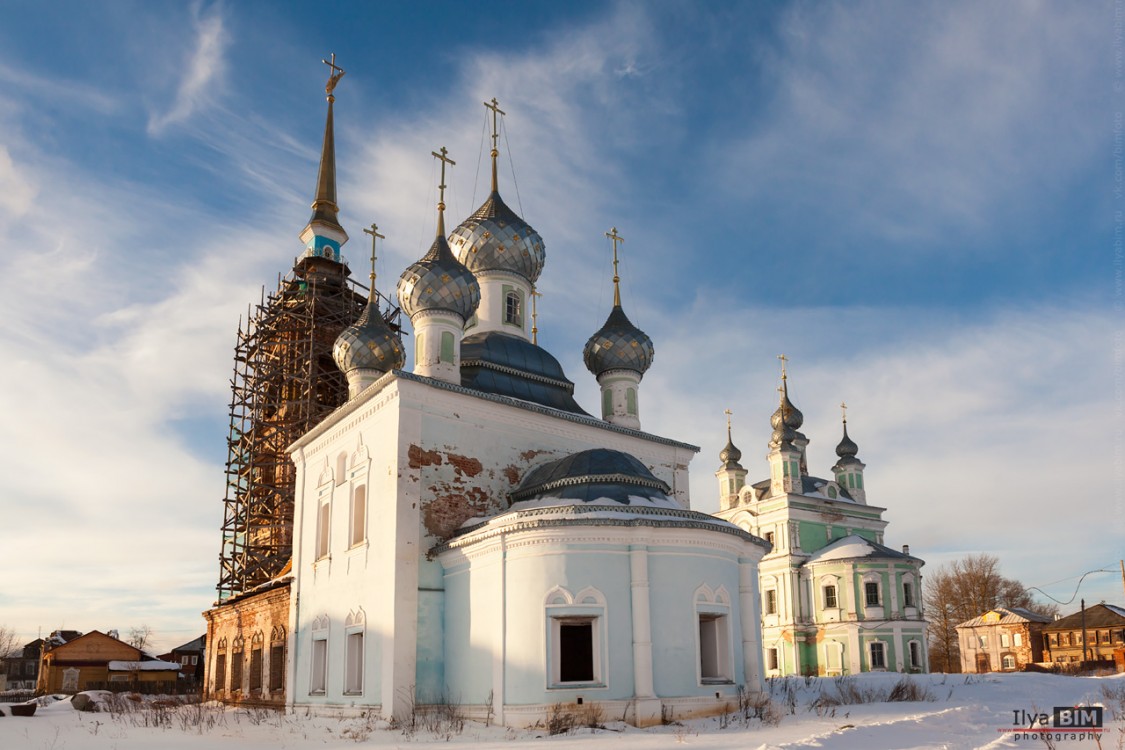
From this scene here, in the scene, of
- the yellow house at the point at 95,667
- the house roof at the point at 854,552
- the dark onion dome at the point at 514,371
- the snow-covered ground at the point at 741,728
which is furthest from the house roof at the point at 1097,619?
the yellow house at the point at 95,667

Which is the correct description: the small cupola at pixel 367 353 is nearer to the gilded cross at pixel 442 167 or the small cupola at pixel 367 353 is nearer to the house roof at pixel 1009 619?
the gilded cross at pixel 442 167

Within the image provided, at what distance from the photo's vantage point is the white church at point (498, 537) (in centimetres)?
1362

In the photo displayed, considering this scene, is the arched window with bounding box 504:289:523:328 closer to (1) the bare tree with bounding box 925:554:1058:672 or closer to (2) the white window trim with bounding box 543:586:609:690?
(2) the white window trim with bounding box 543:586:609:690

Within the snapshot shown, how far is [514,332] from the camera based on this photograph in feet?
69.2

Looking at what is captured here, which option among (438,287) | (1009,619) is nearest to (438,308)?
(438,287)

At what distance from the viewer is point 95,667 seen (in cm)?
4475

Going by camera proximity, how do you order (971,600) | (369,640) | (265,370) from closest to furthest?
(369,640) → (265,370) → (971,600)

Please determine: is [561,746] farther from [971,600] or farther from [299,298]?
[971,600]

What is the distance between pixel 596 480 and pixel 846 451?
28289mm

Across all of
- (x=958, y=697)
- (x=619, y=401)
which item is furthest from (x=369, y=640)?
(x=958, y=697)

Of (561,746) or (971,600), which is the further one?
(971,600)

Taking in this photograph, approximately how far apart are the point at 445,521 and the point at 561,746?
589cm

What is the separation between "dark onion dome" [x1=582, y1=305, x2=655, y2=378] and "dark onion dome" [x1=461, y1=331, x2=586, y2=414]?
2.75 ft

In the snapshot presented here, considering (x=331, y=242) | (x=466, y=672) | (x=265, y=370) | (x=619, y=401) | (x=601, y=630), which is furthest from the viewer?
A: (x=331, y=242)
